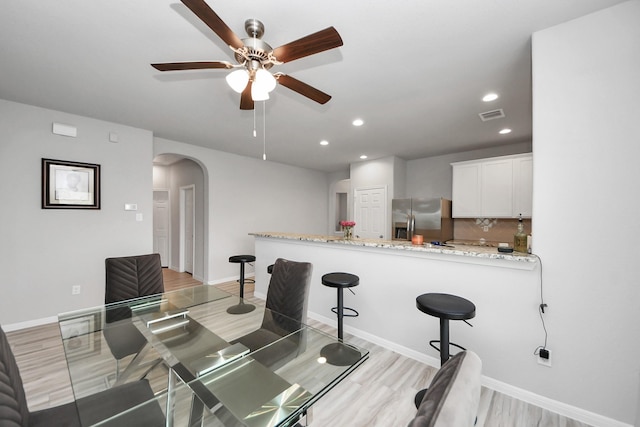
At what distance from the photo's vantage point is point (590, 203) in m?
1.62

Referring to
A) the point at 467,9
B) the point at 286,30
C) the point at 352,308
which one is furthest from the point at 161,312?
the point at 467,9

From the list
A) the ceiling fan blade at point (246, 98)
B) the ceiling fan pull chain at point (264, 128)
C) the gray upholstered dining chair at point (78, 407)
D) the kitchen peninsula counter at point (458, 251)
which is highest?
the ceiling fan pull chain at point (264, 128)

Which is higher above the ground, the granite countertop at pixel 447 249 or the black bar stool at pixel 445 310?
the granite countertop at pixel 447 249

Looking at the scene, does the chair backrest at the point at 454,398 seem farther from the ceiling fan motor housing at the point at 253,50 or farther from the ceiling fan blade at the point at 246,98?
the ceiling fan blade at the point at 246,98

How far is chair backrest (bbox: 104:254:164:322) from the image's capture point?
231 centimetres

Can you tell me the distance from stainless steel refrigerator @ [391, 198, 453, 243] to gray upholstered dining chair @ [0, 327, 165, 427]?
439 centimetres

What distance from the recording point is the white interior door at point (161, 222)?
21.4ft

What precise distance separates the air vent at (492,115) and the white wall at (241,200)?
4.28 m

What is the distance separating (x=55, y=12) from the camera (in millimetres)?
1638

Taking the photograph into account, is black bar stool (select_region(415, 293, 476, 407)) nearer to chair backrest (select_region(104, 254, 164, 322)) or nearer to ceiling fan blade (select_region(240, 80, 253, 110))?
ceiling fan blade (select_region(240, 80, 253, 110))

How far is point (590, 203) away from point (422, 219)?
3053 mm

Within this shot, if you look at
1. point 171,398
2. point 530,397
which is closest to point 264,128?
point 171,398

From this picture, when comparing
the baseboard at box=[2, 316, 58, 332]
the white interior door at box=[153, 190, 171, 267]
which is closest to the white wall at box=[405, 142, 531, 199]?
the white interior door at box=[153, 190, 171, 267]

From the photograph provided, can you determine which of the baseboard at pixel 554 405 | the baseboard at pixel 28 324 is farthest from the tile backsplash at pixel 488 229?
the baseboard at pixel 28 324
